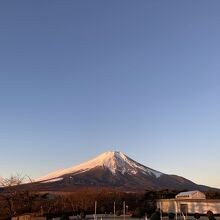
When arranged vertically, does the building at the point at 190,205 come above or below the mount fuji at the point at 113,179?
below

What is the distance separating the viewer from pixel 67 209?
202 feet

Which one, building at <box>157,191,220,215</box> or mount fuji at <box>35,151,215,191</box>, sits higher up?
mount fuji at <box>35,151,215,191</box>

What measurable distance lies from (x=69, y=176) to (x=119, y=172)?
84.5 ft

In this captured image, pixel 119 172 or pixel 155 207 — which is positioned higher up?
pixel 119 172

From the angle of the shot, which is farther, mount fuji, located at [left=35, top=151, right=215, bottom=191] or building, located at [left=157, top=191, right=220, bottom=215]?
mount fuji, located at [left=35, top=151, right=215, bottom=191]

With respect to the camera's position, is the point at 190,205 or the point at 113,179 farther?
the point at 113,179

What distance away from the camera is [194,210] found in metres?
57.7

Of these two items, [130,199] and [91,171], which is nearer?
[130,199]

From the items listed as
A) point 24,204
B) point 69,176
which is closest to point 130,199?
point 24,204

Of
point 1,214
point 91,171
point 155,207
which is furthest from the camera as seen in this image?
point 91,171

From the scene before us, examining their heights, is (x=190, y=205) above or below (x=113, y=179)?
below

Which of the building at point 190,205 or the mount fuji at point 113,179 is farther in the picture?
the mount fuji at point 113,179

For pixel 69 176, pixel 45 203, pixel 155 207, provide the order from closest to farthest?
1. pixel 45 203
2. pixel 155 207
3. pixel 69 176

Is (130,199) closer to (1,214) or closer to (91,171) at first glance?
(1,214)
